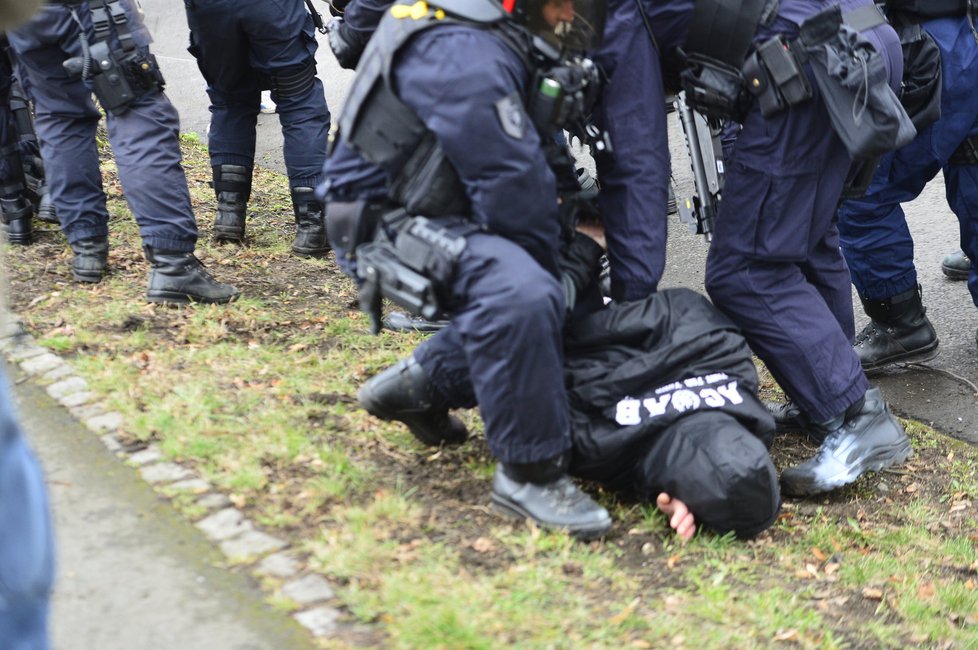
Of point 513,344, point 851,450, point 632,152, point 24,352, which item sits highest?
point 632,152

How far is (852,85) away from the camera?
3582mm

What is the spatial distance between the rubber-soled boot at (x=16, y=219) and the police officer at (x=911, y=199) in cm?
379

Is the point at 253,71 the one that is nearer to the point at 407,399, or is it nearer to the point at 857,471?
the point at 407,399

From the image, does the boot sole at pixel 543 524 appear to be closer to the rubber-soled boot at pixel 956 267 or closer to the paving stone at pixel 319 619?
the paving stone at pixel 319 619

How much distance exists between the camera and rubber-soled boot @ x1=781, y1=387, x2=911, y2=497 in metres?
3.95

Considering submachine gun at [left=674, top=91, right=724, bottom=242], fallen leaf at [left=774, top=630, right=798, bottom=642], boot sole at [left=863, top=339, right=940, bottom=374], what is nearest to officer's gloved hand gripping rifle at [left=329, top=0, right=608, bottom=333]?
submachine gun at [left=674, top=91, right=724, bottom=242]

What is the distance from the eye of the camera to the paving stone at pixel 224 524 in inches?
127

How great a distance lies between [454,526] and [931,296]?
3240 mm

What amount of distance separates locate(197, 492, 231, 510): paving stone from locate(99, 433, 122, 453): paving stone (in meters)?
0.44

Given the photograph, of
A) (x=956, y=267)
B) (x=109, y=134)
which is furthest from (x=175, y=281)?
(x=956, y=267)

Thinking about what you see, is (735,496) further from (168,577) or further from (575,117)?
(168,577)

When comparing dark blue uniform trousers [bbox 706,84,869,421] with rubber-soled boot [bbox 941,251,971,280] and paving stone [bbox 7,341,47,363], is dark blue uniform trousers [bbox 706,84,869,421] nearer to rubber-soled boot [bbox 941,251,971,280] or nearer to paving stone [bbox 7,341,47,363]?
rubber-soled boot [bbox 941,251,971,280]

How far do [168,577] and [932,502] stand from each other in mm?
2565

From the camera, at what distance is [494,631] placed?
2.83 metres
